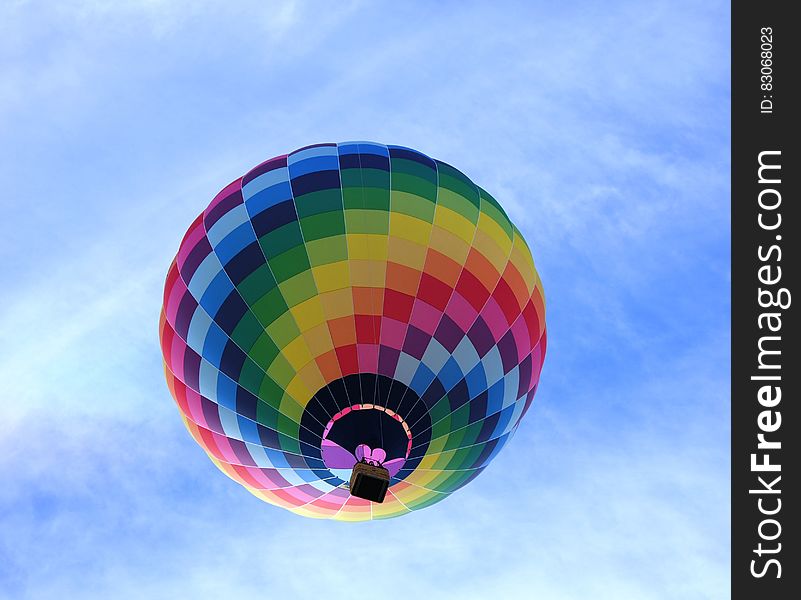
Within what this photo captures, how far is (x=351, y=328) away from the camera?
13.0 m

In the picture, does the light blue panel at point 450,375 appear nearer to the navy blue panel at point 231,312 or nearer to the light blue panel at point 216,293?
the navy blue panel at point 231,312

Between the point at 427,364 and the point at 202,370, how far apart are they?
136 inches

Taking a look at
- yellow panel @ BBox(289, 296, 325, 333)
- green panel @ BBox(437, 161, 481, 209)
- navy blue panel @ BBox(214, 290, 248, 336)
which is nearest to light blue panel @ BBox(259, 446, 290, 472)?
navy blue panel @ BBox(214, 290, 248, 336)

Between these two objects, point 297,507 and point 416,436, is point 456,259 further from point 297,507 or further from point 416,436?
point 297,507

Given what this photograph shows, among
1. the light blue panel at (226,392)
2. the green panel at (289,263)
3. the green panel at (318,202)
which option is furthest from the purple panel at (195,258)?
the light blue panel at (226,392)

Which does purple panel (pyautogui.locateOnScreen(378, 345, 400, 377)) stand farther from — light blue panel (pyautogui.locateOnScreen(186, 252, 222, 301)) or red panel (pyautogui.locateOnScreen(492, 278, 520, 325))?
light blue panel (pyautogui.locateOnScreen(186, 252, 222, 301))

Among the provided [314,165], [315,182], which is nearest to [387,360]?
[315,182]

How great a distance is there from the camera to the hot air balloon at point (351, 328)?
1301 cm

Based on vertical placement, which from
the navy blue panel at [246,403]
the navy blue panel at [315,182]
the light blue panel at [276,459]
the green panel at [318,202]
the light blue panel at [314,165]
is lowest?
the light blue panel at [276,459]
